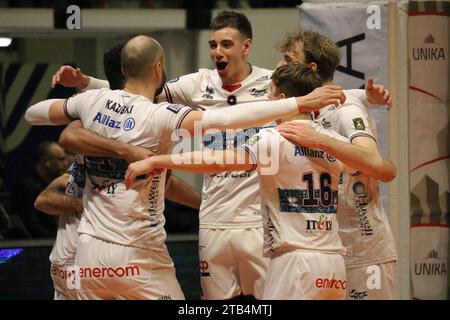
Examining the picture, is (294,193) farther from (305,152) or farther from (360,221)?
(360,221)

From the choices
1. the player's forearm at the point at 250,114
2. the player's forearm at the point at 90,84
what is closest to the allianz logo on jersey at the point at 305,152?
the player's forearm at the point at 250,114

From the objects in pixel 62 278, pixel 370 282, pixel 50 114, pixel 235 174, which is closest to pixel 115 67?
pixel 50 114

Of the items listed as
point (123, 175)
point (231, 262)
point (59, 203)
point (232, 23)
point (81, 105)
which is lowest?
point (231, 262)

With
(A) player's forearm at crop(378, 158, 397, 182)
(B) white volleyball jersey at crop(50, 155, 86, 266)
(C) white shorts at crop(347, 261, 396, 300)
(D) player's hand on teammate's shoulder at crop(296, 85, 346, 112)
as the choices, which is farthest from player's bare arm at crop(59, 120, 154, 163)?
(C) white shorts at crop(347, 261, 396, 300)

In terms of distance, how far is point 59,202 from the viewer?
18.5ft

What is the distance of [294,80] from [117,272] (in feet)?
4.36

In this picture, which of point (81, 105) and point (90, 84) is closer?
point (81, 105)

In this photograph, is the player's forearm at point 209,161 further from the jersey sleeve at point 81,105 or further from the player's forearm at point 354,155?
the jersey sleeve at point 81,105

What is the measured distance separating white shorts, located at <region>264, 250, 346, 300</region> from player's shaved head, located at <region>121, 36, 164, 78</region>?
1218 millimetres

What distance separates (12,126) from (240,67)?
20.3 ft

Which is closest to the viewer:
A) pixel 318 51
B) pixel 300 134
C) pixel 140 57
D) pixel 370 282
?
pixel 300 134

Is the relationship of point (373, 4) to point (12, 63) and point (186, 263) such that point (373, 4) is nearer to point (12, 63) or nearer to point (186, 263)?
point (186, 263)

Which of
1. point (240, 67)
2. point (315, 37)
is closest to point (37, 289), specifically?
point (240, 67)

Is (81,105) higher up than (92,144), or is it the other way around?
(81,105)
